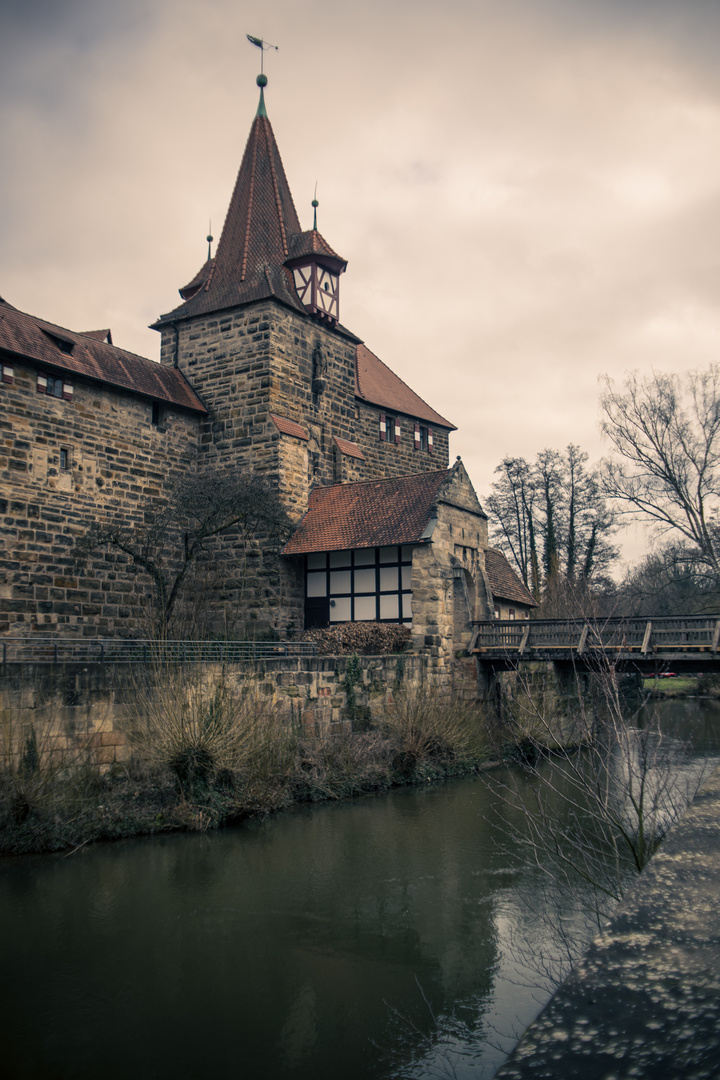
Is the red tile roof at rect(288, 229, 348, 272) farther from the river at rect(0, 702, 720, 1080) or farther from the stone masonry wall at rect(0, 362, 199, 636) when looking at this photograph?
the river at rect(0, 702, 720, 1080)

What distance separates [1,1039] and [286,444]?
16.9 meters

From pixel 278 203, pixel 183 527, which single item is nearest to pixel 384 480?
pixel 183 527

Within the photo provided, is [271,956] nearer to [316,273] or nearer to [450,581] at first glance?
[450,581]

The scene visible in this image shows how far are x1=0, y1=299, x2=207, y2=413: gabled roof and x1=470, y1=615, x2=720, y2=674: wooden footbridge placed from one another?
991cm

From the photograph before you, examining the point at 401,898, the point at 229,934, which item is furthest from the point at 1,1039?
the point at 401,898

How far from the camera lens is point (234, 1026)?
612 cm

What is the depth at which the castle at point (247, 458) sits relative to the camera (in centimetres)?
1756

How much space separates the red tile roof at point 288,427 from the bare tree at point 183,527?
1.42 m

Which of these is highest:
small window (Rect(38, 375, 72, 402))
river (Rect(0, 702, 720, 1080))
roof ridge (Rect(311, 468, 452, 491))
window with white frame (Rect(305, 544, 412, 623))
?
small window (Rect(38, 375, 72, 402))

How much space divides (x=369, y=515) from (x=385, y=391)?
9.45m

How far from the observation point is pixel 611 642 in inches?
630

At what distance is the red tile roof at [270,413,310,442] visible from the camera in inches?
848

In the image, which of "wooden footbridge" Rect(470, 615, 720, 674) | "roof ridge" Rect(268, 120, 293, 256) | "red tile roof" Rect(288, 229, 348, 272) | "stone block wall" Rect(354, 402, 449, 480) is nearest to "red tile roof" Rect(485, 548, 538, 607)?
"stone block wall" Rect(354, 402, 449, 480)

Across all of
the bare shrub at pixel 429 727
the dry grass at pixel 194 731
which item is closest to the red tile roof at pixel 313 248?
the bare shrub at pixel 429 727
